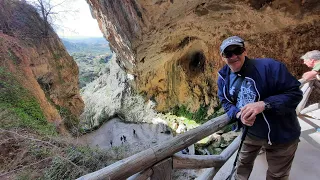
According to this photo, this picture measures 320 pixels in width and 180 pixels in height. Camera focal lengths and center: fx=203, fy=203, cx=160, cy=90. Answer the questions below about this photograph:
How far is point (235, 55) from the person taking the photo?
1520 mm

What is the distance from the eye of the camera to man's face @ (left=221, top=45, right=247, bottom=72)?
151 cm

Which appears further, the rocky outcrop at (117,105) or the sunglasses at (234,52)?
the rocky outcrop at (117,105)

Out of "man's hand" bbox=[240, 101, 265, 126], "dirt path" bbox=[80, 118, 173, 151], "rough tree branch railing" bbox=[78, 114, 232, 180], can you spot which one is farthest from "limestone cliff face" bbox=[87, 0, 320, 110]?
"man's hand" bbox=[240, 101, 265, 126]

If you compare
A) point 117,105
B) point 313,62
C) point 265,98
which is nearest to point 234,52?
point 265,98

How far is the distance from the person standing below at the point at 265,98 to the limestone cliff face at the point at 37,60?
25.2 feet

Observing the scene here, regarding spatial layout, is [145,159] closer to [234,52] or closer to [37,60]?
[234,52]

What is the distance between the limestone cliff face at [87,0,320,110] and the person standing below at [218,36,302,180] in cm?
492

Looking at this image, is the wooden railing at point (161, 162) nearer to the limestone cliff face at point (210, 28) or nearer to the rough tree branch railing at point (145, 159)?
the rough tree branch railing at point (145, 159)

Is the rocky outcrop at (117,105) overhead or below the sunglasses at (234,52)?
below

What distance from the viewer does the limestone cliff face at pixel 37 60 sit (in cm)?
793

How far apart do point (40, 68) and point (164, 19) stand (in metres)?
6.37

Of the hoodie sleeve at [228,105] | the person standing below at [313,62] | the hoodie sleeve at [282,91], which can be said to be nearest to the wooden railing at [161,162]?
the hoodie sleeve at [228,105]

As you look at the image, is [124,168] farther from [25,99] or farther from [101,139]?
[101,139]

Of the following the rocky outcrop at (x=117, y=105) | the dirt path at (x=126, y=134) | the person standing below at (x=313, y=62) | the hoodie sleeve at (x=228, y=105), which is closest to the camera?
the hoodie sleeve at (x=228, y=105)
